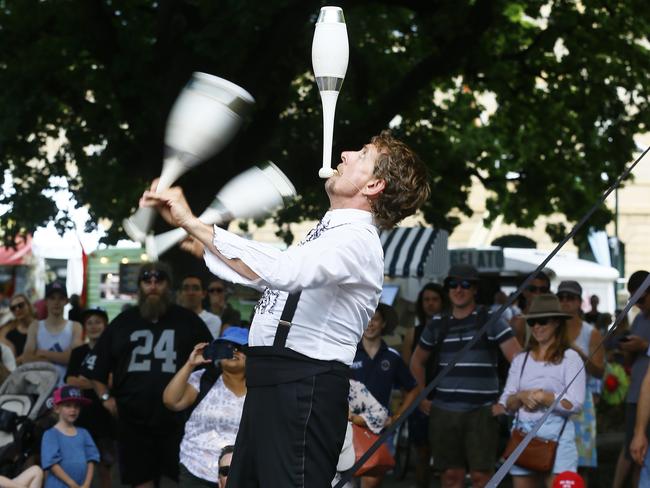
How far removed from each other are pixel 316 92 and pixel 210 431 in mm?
10318

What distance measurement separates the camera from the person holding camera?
673 centimetres

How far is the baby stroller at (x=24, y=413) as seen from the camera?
357 inches

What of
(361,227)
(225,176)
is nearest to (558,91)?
(225,176)

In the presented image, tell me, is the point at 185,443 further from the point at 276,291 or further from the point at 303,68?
the point at 303,68

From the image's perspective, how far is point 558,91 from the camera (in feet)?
55.5

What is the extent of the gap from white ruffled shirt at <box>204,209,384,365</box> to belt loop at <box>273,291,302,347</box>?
1 cm

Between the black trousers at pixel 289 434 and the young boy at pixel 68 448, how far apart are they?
5.05m

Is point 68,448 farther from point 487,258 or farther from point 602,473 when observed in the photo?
point 487,258

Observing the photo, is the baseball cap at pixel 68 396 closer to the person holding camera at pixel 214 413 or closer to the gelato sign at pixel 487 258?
the person holding camera at pixel 214 413

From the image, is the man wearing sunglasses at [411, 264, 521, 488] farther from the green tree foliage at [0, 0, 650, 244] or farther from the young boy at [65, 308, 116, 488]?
the green tree foliage at [0, 0, 650, 244]

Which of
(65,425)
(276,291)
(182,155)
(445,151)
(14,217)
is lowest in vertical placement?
(65,425)

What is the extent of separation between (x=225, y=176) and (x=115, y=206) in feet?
14.8

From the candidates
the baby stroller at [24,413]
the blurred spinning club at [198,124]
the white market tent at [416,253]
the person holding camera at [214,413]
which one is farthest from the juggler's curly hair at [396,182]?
the white market tent at [416,253]

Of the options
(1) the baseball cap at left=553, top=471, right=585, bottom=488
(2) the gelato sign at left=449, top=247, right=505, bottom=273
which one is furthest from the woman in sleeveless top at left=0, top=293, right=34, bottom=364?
(2) the gelato sign at left=449, top=247, right=505, bottom=273
